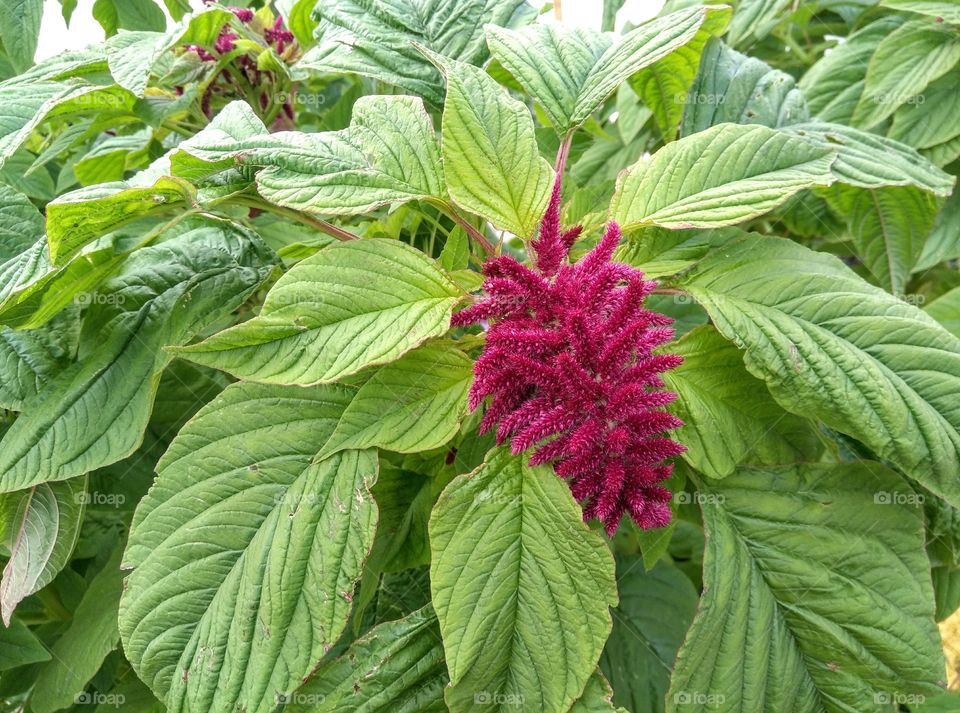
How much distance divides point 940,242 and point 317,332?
795 millimetres

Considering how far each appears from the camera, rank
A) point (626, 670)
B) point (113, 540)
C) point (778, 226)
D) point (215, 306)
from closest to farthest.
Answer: point (215, 306) < point (626, 670) < point (113, 540) < point (778, 226)

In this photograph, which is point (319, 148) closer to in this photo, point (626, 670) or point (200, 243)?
point (200, 243)

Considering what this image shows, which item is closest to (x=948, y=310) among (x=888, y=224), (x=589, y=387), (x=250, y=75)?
(x=888, y=224)

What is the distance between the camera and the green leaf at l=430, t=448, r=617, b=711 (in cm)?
48

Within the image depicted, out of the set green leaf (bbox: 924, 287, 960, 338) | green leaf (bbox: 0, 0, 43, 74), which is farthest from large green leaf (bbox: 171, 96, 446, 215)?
green leaf (bbox: 924, 287, 960, 338)

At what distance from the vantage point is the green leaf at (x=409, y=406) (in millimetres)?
514

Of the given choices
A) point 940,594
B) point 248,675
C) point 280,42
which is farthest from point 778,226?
point 248,675

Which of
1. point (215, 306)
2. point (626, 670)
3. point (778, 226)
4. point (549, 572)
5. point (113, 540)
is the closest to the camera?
point (549, 572)

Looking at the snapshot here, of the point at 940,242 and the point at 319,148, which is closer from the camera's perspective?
the point at 319,148

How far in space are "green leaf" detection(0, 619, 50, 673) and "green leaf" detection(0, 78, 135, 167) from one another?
1.31ft

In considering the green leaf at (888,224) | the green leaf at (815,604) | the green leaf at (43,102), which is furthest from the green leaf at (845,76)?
the green leaf at (43,102)

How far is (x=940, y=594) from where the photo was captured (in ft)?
Answer: 2.34

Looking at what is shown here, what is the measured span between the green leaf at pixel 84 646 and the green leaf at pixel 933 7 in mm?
972

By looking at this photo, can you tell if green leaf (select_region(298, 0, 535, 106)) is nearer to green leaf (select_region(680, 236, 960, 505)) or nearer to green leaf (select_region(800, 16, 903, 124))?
green leaf (select_region(680, 236, 960, 505))
